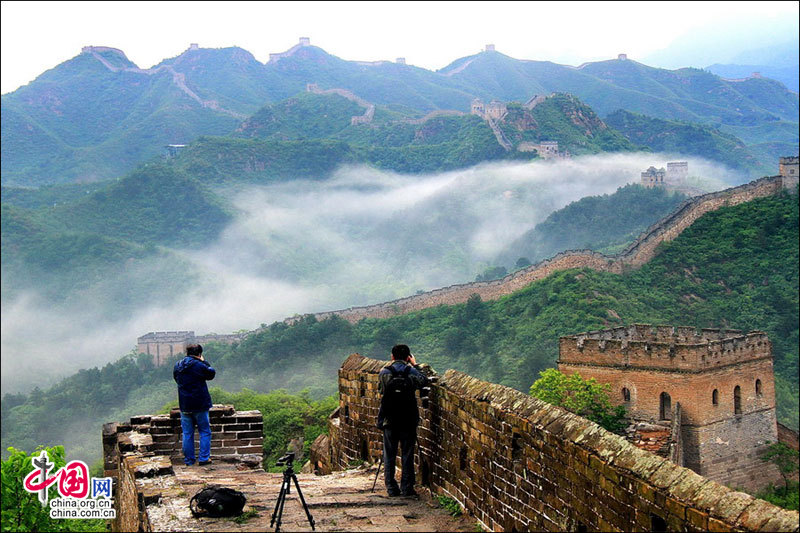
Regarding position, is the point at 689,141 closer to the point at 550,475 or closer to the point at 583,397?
the point at 583,397

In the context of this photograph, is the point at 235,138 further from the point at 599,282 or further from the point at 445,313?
the point at 599,282

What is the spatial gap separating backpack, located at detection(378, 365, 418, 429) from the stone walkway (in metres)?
0.65

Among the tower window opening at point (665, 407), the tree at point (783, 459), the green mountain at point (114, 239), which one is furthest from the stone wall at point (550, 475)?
the green mountain at point (114, 239)

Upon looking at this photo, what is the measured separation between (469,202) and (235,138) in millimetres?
40011

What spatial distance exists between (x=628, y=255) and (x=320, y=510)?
2132 inches

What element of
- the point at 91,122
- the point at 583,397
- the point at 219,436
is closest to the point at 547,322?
the point at 583,397

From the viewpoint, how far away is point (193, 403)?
1083cm

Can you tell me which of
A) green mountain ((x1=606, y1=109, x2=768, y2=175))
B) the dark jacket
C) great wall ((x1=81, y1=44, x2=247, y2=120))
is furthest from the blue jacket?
great wall ((x1=81, y1=44, x2=247, y2=120))

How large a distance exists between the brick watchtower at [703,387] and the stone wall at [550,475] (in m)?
25.3

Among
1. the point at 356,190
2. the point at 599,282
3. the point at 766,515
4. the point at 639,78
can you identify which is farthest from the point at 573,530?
the point at 639,78

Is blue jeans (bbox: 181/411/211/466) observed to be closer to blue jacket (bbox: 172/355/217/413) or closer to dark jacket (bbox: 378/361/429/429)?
blue jacket (bbox: 172/355/217/413)

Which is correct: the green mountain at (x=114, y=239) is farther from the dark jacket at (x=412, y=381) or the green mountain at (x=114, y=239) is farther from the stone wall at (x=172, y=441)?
the dark jacket at (x=412, y=381)

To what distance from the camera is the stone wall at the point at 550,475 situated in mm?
5496

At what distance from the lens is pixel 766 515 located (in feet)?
16.6
